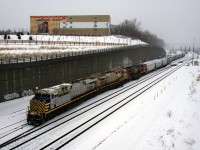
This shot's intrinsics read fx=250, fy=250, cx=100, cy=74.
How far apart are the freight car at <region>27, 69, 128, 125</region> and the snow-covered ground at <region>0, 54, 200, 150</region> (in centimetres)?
254

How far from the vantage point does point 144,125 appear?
73.7 ft

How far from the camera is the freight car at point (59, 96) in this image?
22100mm

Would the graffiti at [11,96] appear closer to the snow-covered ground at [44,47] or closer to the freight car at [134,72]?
the snow-covered ground at [44,47]

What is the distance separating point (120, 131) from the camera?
20812 millimetres

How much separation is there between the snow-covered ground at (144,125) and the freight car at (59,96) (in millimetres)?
2544

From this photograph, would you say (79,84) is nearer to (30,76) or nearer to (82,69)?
(30,76)

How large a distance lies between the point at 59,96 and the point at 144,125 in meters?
8.52

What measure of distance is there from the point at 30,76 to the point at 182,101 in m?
19.5

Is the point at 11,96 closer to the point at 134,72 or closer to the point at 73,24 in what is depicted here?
the point at 134,72

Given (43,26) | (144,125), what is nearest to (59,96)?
(144,125)

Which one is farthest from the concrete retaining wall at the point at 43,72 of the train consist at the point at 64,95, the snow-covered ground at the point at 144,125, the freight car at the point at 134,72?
the freight car at the point at 134,72

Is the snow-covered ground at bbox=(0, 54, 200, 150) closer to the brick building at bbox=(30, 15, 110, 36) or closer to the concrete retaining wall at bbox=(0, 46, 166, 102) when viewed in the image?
the concrete retaining wall at bbox=(0, 46, 166, 102)

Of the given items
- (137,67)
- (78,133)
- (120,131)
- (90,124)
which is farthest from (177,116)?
(137,67)

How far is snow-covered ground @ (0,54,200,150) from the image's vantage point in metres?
18.5
